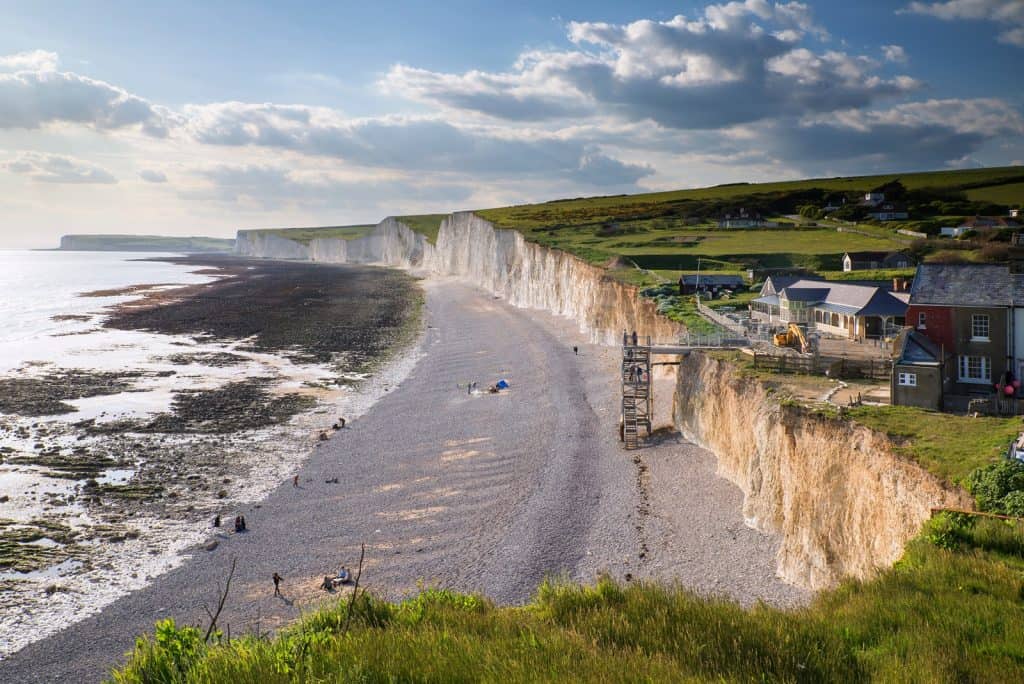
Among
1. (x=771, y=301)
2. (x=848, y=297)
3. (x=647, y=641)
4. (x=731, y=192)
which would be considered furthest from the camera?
(x=731, y=192)

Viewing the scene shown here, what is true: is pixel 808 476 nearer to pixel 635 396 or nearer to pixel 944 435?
pixel 944 435

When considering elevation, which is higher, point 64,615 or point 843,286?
point 843,286

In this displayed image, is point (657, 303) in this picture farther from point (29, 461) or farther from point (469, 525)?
point (29, 461)

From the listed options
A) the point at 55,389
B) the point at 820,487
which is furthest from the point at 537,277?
the point at 820,487

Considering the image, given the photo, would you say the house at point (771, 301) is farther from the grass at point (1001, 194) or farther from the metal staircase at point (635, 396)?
the grass at point (1001, 194)

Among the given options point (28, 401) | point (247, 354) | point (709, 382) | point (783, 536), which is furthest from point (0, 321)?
point (783, 536)

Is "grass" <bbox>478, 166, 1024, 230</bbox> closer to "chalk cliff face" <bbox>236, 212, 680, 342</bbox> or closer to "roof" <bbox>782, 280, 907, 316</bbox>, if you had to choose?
"chalk cliff face" <bbox>236, 212, 680, 342</bbox>

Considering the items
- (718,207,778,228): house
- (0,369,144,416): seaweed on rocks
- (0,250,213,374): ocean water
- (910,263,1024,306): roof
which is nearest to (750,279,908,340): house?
(910,263,1024,306): roof
